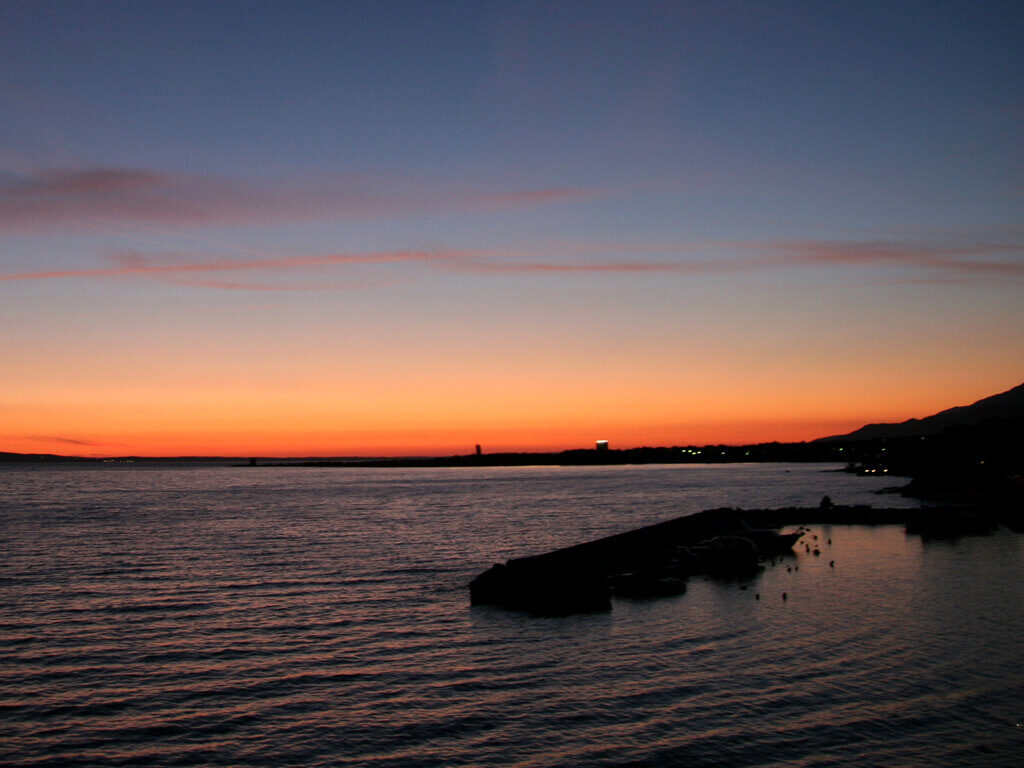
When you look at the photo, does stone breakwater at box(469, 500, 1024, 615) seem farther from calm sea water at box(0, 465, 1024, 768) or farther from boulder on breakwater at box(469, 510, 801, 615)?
calm sea water at box(0, 465, 1024, 768)

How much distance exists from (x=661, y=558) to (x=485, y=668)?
83.6 feet

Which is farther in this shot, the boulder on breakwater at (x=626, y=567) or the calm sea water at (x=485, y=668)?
the boulder on breakwater at (x=626, y=567)

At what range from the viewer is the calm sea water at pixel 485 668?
2158 cm

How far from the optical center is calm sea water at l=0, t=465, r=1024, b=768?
21578mm

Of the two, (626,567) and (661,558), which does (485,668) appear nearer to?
(626,567)

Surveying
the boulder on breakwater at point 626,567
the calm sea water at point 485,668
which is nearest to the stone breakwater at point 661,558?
the boulder on breakwater at point 626,567

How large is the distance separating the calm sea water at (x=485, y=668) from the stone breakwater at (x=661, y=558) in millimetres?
1517

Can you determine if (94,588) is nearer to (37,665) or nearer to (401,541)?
(37,665)

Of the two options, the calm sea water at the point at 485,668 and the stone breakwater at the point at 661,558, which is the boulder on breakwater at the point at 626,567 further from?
the calm sea water at the point at 485,668

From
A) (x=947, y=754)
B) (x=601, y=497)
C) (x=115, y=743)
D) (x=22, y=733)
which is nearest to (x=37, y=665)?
(x=22, y=733)

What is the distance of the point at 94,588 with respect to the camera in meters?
46.8

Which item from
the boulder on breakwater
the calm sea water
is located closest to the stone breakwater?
the boulder on breakwater

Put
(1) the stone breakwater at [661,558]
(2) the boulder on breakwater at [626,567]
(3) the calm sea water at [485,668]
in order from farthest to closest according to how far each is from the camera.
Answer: (1) the stone breakwater at [661,558] < (2) the boulder on breakwater at [626,567] < (3) the calm sea water at [485,668]

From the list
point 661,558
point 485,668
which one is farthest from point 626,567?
point 485,668
